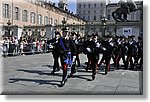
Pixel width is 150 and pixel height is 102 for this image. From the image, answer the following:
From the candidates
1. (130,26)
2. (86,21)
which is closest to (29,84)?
(130,26)

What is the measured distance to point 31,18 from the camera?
2511 centimetres

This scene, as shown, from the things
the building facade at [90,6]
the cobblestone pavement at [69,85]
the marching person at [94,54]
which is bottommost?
the cobblestone pavement at [69,85]

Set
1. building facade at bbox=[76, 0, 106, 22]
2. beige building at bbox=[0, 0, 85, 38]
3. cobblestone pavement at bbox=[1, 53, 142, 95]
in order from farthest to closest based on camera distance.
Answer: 1. beige building at bbox=[0, 0, 85, 38]
2. building facade at bbox=[76, 0, 106, 22]
3. cobblestone pavement at bbox=[1, 53, 142, 95]

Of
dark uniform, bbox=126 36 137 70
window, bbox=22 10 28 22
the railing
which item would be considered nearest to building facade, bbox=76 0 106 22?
dark uniform, bbox=126 36 137 70

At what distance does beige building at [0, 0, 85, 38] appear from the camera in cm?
1572

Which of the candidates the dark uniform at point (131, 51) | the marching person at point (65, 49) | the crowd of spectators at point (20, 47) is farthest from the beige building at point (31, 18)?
the marching person at point (65, 49)

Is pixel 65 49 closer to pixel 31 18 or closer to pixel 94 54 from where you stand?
pixel 94 54

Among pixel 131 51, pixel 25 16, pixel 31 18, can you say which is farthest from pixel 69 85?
pixel 31 18

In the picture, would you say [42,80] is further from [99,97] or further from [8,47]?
[8,47]

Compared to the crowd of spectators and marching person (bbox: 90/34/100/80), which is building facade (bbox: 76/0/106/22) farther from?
the crowd of spectators

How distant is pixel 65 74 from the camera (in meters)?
4.57

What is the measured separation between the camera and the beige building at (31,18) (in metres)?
15.7

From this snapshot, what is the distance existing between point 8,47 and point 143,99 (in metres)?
7.38

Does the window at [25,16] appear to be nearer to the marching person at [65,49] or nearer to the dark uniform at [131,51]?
the dark uniform at [131,51]
